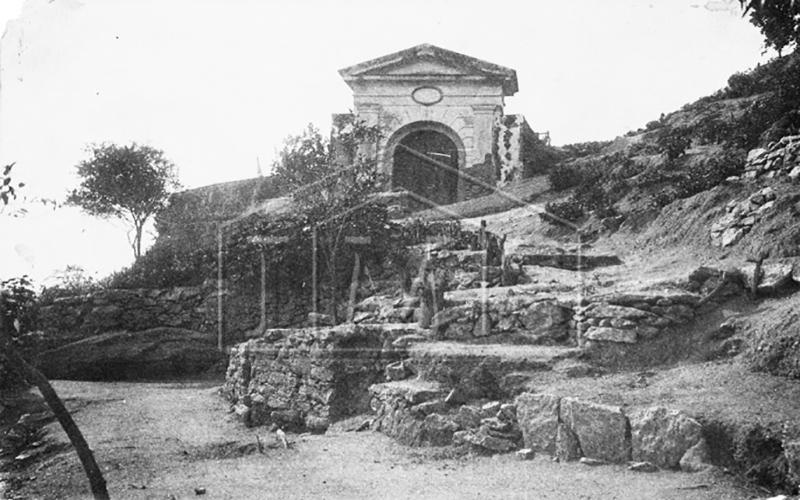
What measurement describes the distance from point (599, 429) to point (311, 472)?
3409 mm

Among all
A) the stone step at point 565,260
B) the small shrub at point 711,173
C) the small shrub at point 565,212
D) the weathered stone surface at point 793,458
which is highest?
the small shrub at point 711,173

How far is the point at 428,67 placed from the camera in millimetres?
26641

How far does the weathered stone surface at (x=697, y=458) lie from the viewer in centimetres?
642

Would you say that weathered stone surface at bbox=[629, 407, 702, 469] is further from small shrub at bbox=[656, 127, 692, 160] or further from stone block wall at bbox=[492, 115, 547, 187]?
stone block wall at bbox=[492, 115, 547, 187]

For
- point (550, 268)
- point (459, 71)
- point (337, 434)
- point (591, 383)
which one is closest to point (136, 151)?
point (459, 71)

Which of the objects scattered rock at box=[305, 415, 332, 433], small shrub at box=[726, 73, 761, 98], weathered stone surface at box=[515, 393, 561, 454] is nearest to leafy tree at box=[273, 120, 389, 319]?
scattered rock at box=[305, 415, 332, 433]

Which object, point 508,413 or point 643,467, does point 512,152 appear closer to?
point 508,413

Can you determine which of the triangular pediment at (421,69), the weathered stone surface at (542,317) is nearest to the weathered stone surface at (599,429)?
the weathered stone surface at (542,317)

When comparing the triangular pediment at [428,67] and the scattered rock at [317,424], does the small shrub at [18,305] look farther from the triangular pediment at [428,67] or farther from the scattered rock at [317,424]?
the triangular pediment at [428,67]

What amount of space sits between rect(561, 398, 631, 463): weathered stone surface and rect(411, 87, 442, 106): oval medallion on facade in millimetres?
20539

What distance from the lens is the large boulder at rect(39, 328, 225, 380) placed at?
1764 centimetres

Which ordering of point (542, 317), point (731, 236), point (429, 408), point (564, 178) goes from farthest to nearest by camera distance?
point (564, 178) → point (731, 236) → point (542, 317) → point (429, 408)

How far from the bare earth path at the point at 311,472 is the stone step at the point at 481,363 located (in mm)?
1179

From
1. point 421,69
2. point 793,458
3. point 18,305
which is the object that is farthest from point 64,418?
point 421,69
